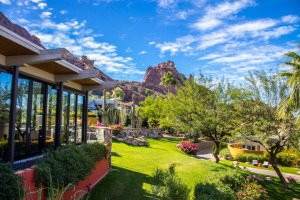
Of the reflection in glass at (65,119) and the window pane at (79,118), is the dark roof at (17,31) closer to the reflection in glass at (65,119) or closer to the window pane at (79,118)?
the reflection in glass at (65,119)

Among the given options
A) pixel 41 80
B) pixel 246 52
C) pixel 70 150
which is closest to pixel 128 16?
pixel 41 80

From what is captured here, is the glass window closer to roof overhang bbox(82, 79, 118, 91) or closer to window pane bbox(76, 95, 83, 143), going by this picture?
window pane bbox(76, 95, 83, 143)

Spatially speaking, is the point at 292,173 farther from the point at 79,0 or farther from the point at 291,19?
the point at 79,0

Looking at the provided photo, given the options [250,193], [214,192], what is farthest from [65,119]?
[250,193]

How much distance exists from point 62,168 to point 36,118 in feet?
10.3

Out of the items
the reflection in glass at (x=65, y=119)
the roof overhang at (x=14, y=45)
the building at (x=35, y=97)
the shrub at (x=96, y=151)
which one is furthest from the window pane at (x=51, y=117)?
the roof overhang at (x=14, y=45)

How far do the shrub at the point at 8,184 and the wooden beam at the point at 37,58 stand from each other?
10.7 feet

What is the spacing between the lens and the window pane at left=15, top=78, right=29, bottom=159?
8742 mm

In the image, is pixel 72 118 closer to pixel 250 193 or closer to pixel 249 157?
pixel 250 193

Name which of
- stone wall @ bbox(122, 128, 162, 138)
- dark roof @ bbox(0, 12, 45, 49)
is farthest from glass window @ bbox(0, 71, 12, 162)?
stone wall @ bbox(122, 128, 162, 138)

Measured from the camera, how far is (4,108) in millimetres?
7973

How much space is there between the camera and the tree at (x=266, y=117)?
15.9 m

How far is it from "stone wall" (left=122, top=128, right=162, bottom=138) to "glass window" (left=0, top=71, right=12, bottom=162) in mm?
19690

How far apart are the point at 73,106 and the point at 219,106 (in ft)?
33.3
